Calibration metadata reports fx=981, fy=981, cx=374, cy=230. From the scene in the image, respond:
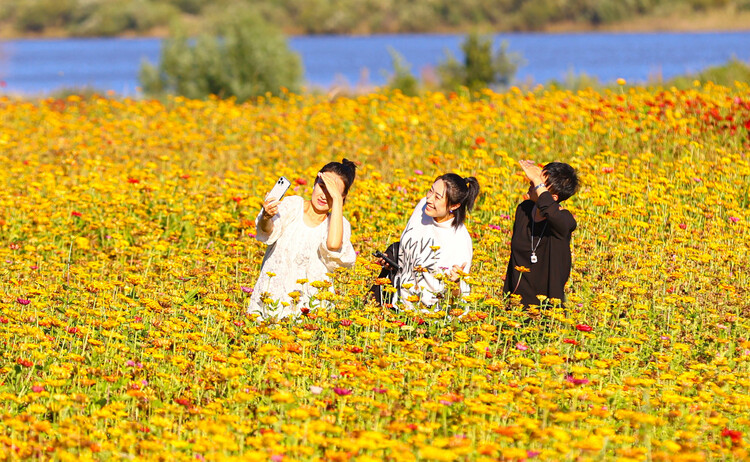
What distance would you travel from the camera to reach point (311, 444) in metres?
3.79

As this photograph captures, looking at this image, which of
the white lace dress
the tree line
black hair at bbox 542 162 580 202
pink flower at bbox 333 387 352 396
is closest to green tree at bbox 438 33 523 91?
black hair at bbox 542 162 580 202

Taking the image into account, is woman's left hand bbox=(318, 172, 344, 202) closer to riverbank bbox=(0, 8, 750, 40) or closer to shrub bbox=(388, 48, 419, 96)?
shrub bbox=(388, 48, 419, 96)

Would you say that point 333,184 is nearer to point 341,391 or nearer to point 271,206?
point 271,206

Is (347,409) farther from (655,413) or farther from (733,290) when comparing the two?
(733,290)

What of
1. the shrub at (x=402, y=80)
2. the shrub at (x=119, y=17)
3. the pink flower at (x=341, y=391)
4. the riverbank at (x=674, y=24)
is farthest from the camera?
the shrub at (x=119, y=17)

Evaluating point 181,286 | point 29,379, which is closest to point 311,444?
point 29,379

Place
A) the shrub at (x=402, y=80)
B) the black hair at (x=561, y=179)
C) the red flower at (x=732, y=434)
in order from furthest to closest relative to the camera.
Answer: the shrub at (x=402, y=80) < the black hair at (x=561, y=179) < the red flower at (x=732, y=434)

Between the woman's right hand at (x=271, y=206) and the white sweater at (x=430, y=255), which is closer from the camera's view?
the woman's right hand at (x=271, y=206)

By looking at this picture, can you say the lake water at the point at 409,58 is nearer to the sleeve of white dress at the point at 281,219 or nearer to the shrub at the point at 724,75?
the shrub at the point at 724,75

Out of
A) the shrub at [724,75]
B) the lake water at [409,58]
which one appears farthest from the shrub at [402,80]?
the shrub at [724,75]

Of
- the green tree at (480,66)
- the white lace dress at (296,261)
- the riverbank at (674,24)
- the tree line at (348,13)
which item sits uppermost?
the tree line at (348,13)

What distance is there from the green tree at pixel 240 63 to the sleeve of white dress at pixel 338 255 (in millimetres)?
12931

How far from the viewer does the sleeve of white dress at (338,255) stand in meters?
5.59

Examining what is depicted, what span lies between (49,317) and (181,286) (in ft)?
4.45
